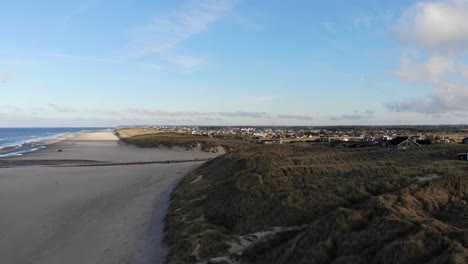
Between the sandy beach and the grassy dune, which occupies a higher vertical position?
the grassy dune

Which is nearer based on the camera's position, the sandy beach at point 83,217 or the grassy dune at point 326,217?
the grassy dune at point 326,217

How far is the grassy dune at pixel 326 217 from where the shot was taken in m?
8.73

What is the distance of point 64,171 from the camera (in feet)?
126

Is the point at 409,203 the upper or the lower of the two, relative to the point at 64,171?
upper

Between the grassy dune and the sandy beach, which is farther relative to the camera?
the sandy beach

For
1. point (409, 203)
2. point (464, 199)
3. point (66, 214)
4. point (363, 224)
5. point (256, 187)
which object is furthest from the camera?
point (66, 214)

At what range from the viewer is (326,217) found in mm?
11289

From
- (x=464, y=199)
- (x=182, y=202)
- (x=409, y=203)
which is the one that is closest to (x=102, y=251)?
(x=182, y=202)

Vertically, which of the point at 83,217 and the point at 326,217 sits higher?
the point at 326,217

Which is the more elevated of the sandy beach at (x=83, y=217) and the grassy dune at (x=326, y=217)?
the grassy dune at (x=326, y=217)

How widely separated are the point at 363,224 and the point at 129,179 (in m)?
25.1

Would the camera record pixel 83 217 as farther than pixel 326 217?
Yes

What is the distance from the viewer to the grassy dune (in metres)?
8.73

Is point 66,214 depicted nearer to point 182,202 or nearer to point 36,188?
point 182,202
